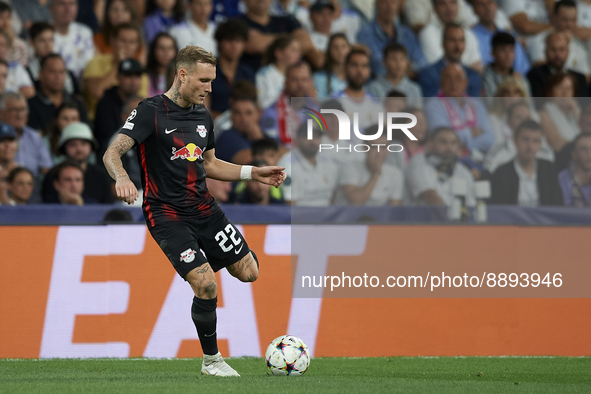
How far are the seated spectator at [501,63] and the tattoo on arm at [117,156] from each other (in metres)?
7.12

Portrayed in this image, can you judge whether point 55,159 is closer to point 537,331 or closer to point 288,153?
point 288,153

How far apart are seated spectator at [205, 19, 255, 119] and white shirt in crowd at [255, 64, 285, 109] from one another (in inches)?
5.7

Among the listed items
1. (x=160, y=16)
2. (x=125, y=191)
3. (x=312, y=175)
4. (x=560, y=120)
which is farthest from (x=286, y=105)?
(x=125, y=191)

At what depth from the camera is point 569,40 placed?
12.6 meters

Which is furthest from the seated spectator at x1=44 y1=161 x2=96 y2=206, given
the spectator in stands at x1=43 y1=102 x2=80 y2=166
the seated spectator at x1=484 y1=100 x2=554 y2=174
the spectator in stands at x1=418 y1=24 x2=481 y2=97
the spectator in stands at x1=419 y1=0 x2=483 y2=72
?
the spectator in stands at x1=419 y1=0 x2=483 y2=72

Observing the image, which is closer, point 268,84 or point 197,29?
point 268,84

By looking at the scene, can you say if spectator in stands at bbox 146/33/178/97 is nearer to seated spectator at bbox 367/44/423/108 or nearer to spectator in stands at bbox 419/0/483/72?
seated spectator at bbox 367/44/423/108

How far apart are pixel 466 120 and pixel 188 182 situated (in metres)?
3.71

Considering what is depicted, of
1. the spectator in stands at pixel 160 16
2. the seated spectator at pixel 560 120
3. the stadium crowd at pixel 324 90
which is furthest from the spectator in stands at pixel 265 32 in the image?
the seated spectator at pixel 560 120

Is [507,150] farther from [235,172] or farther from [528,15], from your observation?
[528,15]

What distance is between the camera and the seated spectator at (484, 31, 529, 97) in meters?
11.6

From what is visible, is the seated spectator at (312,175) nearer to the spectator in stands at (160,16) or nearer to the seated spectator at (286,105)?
the seated spectator at (286,105)

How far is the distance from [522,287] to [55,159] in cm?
558

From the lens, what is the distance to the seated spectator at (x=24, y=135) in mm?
9633
